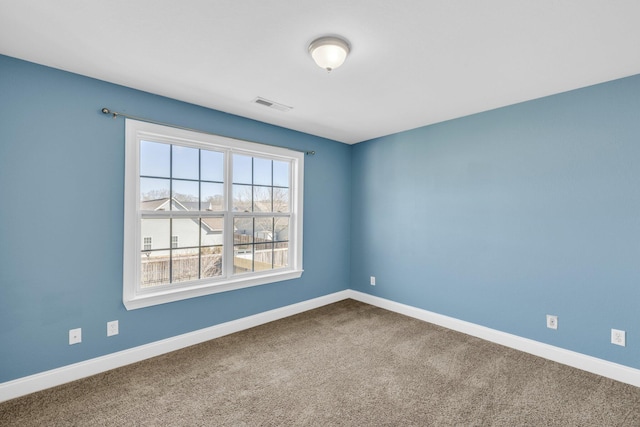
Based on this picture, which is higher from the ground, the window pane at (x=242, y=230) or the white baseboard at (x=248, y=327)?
the window pane at (x=242, y=230)

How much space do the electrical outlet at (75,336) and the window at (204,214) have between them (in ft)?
1.21

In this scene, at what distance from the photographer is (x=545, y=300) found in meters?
2.83

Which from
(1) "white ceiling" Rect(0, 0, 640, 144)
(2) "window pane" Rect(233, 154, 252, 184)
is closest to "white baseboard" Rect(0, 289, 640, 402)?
(2) "window pane" Rect(233, 154, 252, 184)

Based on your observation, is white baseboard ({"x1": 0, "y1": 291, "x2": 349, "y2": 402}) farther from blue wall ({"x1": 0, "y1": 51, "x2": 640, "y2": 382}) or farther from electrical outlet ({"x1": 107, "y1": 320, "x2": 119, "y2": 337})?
electrical outlet ({"x1": 107, "y1": 320, "x2": 119, "y2": 337})

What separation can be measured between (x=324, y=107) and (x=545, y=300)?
9.53 feet

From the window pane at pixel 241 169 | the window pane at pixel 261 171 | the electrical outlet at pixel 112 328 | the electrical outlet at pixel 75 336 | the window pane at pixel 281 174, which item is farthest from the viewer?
the window pane at pixel 281 174

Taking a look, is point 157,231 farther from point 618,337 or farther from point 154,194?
point 618,337

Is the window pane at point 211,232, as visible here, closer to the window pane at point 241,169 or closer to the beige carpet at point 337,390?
the window pane at point 241,169

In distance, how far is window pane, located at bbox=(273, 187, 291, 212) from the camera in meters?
3.89

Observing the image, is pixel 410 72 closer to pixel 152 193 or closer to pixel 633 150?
pixel 633 150

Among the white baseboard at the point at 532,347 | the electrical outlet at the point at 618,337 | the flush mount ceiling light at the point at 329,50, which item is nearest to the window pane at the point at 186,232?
the flush mount ceiling light at the point at 329,50

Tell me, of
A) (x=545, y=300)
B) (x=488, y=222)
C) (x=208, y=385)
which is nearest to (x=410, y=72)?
(x=488, y=222)

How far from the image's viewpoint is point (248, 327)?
136 inches

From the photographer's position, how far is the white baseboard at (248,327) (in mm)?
2242
